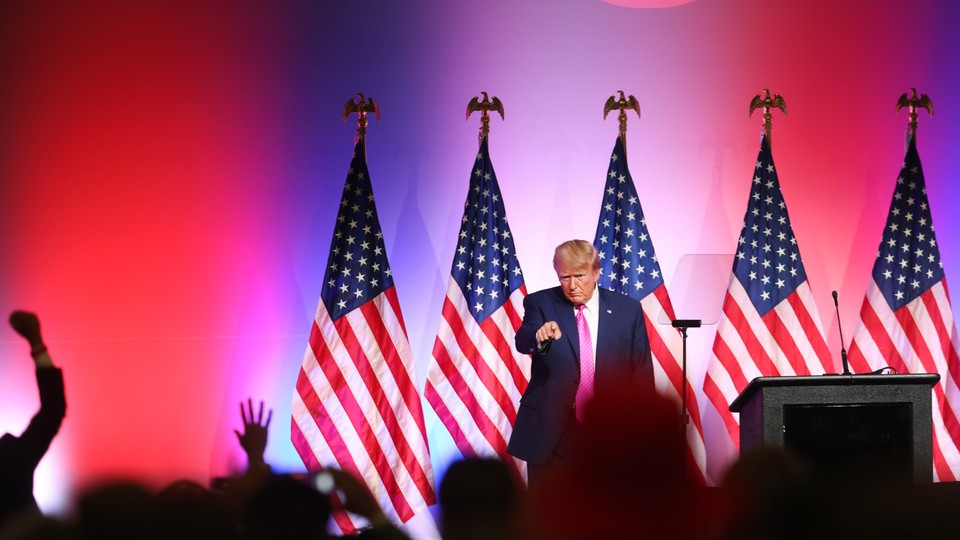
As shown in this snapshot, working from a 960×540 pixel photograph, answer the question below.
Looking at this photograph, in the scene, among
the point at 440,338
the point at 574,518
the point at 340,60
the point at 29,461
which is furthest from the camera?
the point at 340,60

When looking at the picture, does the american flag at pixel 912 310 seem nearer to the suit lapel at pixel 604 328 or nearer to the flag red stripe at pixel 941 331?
the flag red stripe at pixel 941 331

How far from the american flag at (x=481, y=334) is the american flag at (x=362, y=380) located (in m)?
0.19

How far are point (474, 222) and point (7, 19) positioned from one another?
2.93 metres

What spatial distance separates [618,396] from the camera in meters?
1.47

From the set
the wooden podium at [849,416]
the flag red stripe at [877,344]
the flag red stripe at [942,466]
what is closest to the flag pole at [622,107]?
the flag red stripe at [877,344]

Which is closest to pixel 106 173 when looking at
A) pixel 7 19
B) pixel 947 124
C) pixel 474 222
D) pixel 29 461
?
pixel 7 19

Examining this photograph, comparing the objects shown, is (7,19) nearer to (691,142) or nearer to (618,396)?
(691,142)

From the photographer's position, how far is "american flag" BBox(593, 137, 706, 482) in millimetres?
5754

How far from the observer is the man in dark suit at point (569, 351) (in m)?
4.35

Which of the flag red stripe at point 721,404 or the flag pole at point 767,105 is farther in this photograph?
the flag pole at point 767,105

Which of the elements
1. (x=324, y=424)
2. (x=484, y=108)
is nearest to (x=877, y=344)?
(x=484, y=108)

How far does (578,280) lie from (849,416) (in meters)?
1.20

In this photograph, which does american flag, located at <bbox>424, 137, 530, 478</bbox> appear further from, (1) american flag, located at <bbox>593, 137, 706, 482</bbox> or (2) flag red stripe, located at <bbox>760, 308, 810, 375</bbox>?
(2) flag red stripe, located at <bbox>760, 308, 810, 375</bbox>

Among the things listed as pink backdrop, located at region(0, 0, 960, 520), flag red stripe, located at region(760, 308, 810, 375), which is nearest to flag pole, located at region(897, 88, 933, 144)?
pink backdrop, located at region(0, 0, 960, 520)
